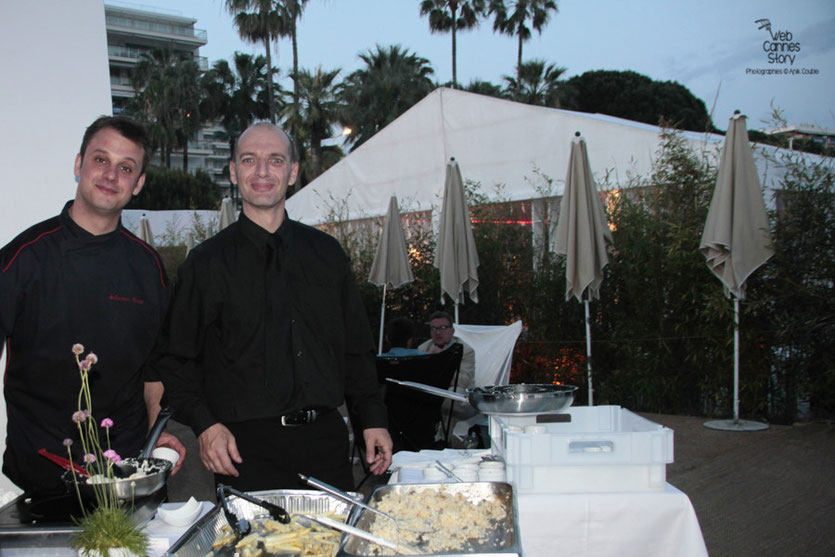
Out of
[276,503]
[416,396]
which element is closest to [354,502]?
[276,503]

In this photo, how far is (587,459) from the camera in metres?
2.07

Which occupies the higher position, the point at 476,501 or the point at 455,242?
the point at 455,242

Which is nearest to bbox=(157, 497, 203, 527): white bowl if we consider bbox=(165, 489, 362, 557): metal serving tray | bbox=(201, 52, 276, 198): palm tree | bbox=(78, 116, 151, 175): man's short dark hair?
bbox=(165, 489, 362, 557): metal serving tray

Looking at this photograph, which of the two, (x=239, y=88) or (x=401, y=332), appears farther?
(x=239, y=88)

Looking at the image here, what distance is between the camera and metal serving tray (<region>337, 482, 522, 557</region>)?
1317mm

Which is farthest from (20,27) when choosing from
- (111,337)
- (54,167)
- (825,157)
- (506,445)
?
(825,157)

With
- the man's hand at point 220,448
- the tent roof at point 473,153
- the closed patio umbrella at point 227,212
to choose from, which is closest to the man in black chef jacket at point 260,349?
the man's hand at point 220,448

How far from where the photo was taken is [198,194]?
34.1 metres

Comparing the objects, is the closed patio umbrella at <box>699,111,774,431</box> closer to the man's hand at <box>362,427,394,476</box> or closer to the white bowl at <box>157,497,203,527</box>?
the man's hand at <box>362,427,394,476</box>

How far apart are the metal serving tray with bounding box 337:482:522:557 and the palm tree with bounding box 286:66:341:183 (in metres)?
27.6

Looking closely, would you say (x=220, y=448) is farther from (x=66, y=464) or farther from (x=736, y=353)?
(x=736, y=353)

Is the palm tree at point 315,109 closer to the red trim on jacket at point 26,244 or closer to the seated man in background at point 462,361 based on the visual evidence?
the seated man in background at point 462,361

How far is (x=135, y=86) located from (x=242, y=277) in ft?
126

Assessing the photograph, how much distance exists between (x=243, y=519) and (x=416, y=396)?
10.6ft
